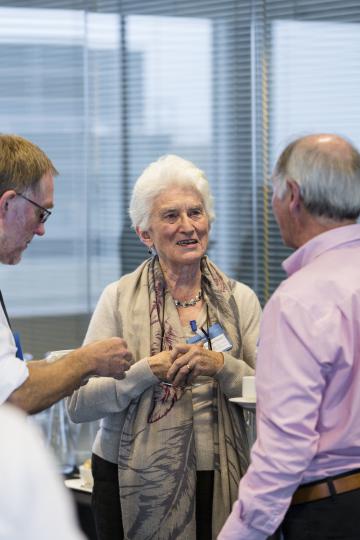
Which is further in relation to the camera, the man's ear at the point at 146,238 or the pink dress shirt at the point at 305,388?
the man's ear at the point at 146,238

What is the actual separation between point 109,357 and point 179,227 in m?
0.58

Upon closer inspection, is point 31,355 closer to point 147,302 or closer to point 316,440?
point 147,302

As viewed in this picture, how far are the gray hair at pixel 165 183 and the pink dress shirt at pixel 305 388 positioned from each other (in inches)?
38.7

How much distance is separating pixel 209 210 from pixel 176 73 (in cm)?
249

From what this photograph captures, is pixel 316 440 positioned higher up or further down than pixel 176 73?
further down

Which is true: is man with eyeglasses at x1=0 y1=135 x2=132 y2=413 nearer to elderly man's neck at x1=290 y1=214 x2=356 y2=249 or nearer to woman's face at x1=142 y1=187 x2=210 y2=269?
woman's face at x1=142 y1=187 x2=210 y2=269

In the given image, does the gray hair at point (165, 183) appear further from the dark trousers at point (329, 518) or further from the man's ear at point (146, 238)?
the dark trousers at point (329, 518)

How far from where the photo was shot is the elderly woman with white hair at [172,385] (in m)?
2.75

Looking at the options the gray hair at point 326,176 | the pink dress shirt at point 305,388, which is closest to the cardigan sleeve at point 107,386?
the pink dress shirt at point 305,388

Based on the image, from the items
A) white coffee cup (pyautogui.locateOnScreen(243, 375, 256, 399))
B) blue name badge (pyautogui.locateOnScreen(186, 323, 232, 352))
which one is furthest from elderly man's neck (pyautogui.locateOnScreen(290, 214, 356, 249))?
blue name badge (pyautogui.locateOnScreen(186, 323, 232, 352))

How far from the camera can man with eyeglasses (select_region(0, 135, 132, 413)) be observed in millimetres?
2352

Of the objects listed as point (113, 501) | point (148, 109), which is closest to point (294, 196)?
point (113, 501)

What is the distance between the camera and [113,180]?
554 centimetres

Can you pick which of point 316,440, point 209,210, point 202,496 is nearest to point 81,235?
point 209,210
